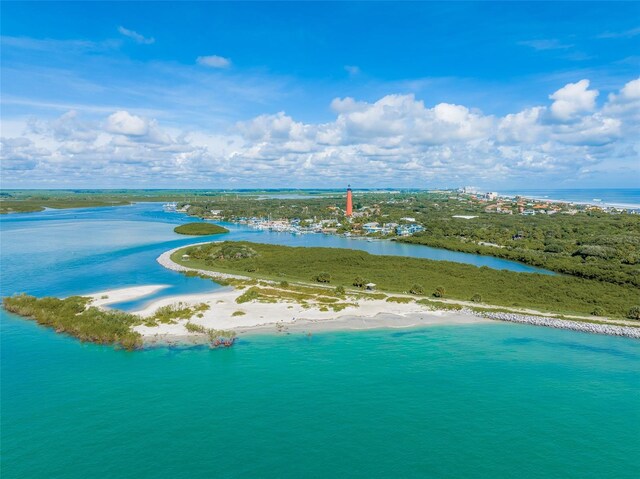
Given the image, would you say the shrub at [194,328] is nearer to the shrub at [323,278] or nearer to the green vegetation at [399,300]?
the green vegetation at [399,300]

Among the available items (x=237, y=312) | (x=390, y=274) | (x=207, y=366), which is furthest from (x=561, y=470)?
(x=390, y=274)

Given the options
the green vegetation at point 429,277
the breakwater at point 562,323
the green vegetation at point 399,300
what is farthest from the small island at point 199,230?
the breakwater at point 562,323

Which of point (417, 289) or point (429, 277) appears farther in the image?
point (429, 277)

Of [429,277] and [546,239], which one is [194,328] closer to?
[429,277]

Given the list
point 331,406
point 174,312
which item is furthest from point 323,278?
point 331,406

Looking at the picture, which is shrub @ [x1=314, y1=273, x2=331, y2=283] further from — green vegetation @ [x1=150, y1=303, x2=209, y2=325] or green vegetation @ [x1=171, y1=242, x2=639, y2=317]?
green vegetation @ [x1=150, y1=303, x2=209, y2=325]
